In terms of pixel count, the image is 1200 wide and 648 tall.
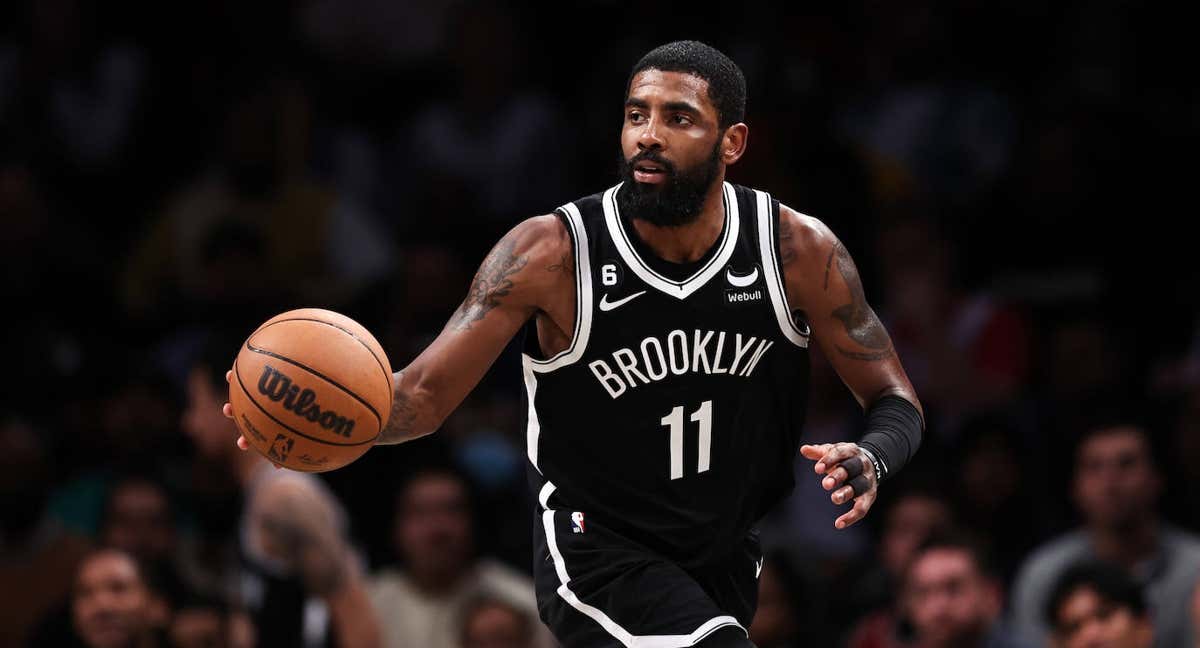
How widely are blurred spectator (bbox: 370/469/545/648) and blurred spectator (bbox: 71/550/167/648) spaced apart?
1071mm

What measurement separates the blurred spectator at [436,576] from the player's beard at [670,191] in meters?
3.72

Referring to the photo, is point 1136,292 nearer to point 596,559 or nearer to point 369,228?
point 369,228

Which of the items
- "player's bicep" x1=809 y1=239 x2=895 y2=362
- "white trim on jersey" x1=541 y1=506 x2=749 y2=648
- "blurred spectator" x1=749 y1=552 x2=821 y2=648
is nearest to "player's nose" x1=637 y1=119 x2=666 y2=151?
"player's bicep" x1=809 y1=239 x2=895 y2=362

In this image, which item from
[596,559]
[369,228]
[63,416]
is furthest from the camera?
[369,228]

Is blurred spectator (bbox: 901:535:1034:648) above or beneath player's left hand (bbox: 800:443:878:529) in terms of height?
beneath

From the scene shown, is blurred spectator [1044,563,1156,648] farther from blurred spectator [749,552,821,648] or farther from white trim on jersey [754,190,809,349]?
white trim on jersey [754,190,809,349]

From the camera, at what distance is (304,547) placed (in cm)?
731

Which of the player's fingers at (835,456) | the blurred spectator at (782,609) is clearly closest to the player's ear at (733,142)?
the player's fingers at (835,456)

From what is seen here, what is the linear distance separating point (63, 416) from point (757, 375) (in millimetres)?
5855

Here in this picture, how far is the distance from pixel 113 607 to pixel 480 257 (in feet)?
9.97

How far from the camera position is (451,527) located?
345 inches

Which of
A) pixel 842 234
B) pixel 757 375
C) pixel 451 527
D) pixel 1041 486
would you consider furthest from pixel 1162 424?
pixel 757 375

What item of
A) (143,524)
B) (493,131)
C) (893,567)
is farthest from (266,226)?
(893,567)

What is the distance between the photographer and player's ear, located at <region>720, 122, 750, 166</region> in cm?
532
